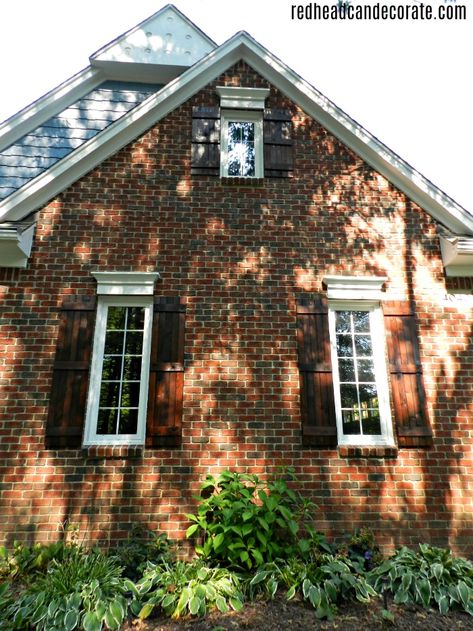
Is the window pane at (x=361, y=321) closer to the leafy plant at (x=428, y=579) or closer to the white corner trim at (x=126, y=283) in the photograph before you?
the leafy plant at (x=428, y=579)

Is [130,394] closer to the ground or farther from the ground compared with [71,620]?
farther from the ground

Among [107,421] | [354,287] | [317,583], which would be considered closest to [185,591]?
[317,583]

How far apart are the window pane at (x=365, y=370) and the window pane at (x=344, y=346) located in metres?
0.20

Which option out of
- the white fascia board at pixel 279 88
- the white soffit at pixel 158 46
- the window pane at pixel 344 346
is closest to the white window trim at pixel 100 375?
the white fascia board at pixel 279 88

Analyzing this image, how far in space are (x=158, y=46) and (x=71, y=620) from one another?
9760 mm

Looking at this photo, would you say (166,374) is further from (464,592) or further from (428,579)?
(464,592)

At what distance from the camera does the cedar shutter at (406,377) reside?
5.53m

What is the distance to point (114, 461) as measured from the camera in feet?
17.3

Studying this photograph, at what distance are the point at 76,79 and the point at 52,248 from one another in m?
4.24

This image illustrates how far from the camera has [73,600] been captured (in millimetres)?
3832

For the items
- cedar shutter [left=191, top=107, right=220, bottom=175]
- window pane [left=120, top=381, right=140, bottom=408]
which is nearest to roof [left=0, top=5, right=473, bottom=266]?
cedar shutter [left=191, top=107, right=220, bottom=175]

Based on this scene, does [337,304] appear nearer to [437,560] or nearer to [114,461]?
[437,560]

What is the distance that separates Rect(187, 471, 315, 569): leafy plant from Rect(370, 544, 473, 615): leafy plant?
0.90m

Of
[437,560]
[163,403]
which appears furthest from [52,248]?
[437,560]
